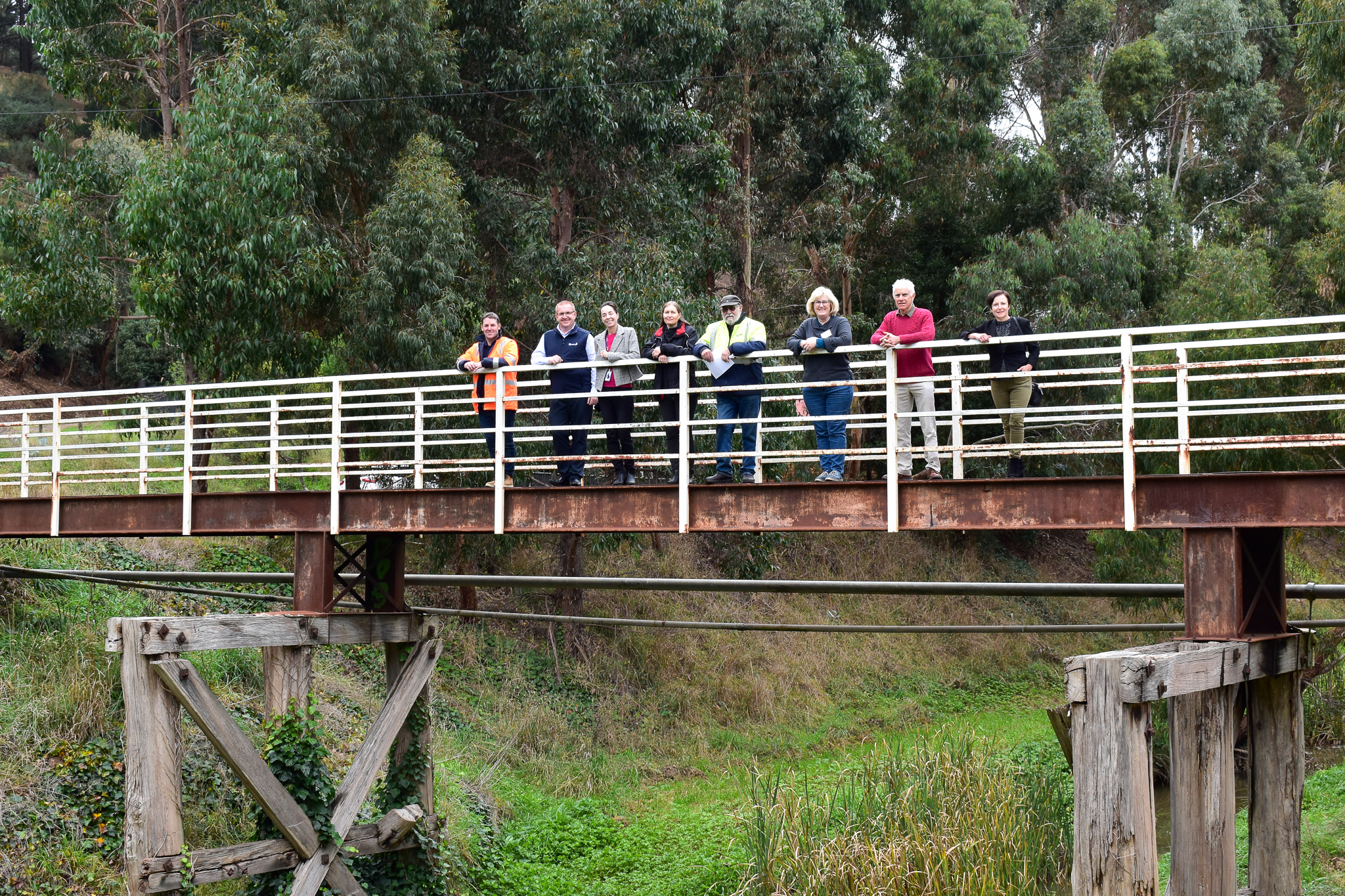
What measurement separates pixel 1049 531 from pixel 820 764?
15048 millimetres

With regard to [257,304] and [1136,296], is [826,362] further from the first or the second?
[1136,296]

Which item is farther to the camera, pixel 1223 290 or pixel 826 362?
pixel 1223 290

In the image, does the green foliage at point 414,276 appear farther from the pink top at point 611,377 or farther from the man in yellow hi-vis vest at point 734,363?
the man in yellow hi-vis vest at point 734,363

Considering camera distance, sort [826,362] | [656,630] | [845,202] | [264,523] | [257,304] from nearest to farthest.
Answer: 1. [826,362]
2. [264,523]
3. [257,304]
4. [656,630]
5. [845,202]

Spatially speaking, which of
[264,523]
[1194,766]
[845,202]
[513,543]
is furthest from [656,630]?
[1194,766]

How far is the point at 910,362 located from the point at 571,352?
2.94 meters

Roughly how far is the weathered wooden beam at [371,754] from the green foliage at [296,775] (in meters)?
0.13

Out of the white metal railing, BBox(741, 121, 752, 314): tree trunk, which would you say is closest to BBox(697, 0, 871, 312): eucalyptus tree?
BBox(741, 121, 752, 314): tree trunk

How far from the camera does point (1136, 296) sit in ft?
88.2

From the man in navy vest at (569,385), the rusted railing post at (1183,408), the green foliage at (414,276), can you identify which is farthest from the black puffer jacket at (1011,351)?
the green foliage at (414,276)

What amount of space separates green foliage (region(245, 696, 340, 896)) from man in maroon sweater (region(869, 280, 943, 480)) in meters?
5.57

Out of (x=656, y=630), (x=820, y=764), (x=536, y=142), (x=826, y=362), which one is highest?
(x=536, y=142)

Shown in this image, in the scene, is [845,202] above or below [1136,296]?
above

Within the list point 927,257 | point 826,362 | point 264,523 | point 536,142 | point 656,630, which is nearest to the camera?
point 826,362
